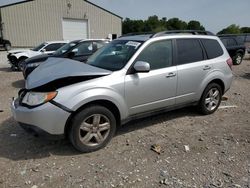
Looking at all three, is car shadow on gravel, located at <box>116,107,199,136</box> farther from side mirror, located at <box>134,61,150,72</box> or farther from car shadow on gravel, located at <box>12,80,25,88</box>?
car shadow on gravel, located at <box>12,80,25,88</box>

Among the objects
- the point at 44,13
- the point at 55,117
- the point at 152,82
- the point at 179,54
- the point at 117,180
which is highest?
the point at 44,13

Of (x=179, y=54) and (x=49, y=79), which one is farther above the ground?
(x=179, y=54)

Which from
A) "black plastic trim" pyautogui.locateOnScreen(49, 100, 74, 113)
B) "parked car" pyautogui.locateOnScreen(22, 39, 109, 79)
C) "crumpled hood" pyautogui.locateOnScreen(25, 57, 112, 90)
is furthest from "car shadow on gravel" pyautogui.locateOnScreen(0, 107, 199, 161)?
"parked car" pyautogui.locateOnScreen(22, 39, 109, 79)

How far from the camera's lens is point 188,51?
449 cm

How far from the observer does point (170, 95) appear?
4.23m

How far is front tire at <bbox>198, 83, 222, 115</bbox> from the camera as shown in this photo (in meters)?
4.87

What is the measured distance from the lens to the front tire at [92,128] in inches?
131

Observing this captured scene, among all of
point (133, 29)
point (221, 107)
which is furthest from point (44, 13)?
point (133, 29)

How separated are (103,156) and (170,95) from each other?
5.30 feet

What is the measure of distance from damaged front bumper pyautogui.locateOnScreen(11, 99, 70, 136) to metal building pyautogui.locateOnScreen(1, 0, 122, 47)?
83.2ft

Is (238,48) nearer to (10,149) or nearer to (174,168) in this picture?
(174,168)

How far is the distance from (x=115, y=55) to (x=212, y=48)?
214 centimetres

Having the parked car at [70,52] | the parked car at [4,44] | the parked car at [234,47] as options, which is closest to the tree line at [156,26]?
the parked car at [4,44]

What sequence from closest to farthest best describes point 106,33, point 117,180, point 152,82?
point 117,180
point 152,82
point 106,33
